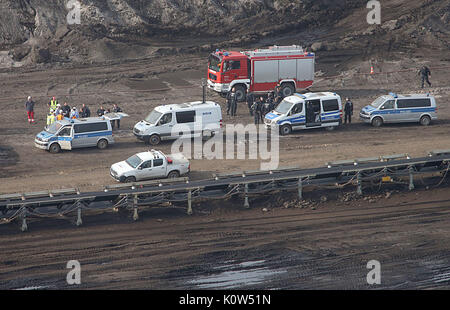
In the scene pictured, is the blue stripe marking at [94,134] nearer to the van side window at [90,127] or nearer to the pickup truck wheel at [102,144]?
the van side window at [90,127]

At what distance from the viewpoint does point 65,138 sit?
32.0 m

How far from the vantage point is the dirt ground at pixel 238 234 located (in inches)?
883

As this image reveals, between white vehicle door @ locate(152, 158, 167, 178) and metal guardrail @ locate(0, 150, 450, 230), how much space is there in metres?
1.30

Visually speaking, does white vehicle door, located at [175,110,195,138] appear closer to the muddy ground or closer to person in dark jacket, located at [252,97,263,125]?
the muddy ground

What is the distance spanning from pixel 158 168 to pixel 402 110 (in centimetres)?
1441

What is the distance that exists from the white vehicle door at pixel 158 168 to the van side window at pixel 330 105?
34.8 feet

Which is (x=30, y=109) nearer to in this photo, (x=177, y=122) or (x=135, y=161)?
(x=177, y=122)

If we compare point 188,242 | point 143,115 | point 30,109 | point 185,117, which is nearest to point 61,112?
point 30,109

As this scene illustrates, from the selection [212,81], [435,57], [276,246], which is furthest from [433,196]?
[435,57]

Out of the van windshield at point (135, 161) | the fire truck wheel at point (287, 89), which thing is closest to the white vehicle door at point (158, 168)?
the van windshield at point (135, 161)

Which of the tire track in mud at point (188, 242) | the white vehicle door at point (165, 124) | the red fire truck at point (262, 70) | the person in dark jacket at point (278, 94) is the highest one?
the red fire truck at point (262, 70)

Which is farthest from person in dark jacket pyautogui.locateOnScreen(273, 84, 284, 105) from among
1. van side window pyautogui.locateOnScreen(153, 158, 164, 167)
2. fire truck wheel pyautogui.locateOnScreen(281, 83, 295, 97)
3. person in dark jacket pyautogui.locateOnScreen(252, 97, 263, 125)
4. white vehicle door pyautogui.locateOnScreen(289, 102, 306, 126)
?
van side window pyautogui.locateOnScreen(153, 158, 164, 167)
